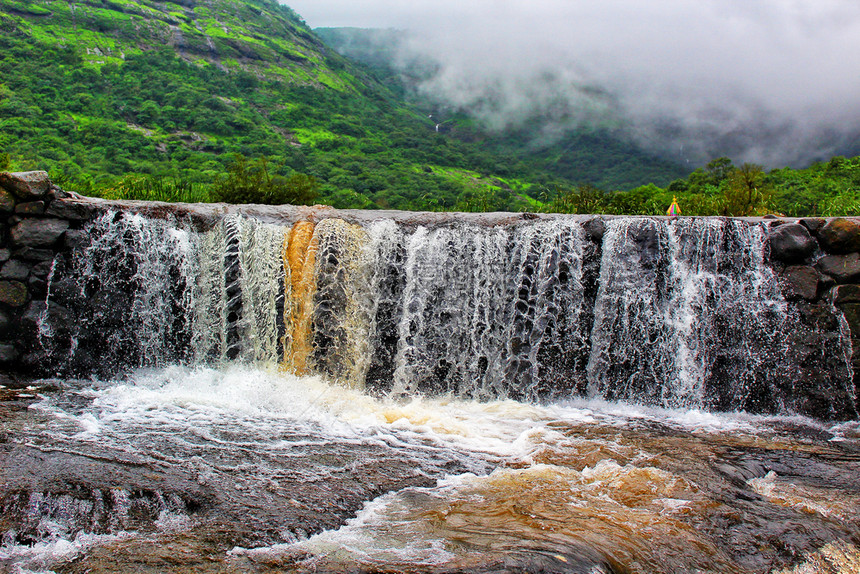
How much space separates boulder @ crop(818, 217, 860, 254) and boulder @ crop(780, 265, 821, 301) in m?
0.39

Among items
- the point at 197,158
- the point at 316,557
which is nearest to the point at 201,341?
the point at 316,557

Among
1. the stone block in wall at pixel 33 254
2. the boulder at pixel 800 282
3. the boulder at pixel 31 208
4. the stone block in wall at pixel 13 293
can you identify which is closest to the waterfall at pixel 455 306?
the boulder at pixel 800 282

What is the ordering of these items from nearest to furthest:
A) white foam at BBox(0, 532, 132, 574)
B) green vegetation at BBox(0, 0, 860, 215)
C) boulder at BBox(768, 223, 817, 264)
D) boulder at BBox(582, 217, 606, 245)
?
1. white foam at BBox(0, 532, 132, 574)
2. boulder at BBox(768, 223, 817, 264)
3. boulder at BBox(582, 217, 606, 245)
4. green vegetation at BBox(0, 0, 860, 215)

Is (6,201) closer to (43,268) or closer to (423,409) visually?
(43,268)

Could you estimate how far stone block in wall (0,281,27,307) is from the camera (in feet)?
26.9

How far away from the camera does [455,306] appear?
28.9 ft

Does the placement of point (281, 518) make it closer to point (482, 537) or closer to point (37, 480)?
point (482, 537)

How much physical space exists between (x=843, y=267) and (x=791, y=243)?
687 mm

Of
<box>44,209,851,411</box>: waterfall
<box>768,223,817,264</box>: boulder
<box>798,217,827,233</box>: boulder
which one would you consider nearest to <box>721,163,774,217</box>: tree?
<box>798,217,827,233</box>: boulder

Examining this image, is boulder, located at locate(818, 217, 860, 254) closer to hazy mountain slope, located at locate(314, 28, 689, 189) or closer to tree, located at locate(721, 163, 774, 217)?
tree, located at locate(721, 163, 774, 217)

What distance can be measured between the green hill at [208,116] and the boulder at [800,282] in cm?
998

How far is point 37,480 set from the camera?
4.27 metres

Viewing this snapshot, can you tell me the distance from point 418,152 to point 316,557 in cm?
4168

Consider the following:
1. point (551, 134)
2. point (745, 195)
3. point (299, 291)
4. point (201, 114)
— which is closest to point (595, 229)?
point (299, 291)
